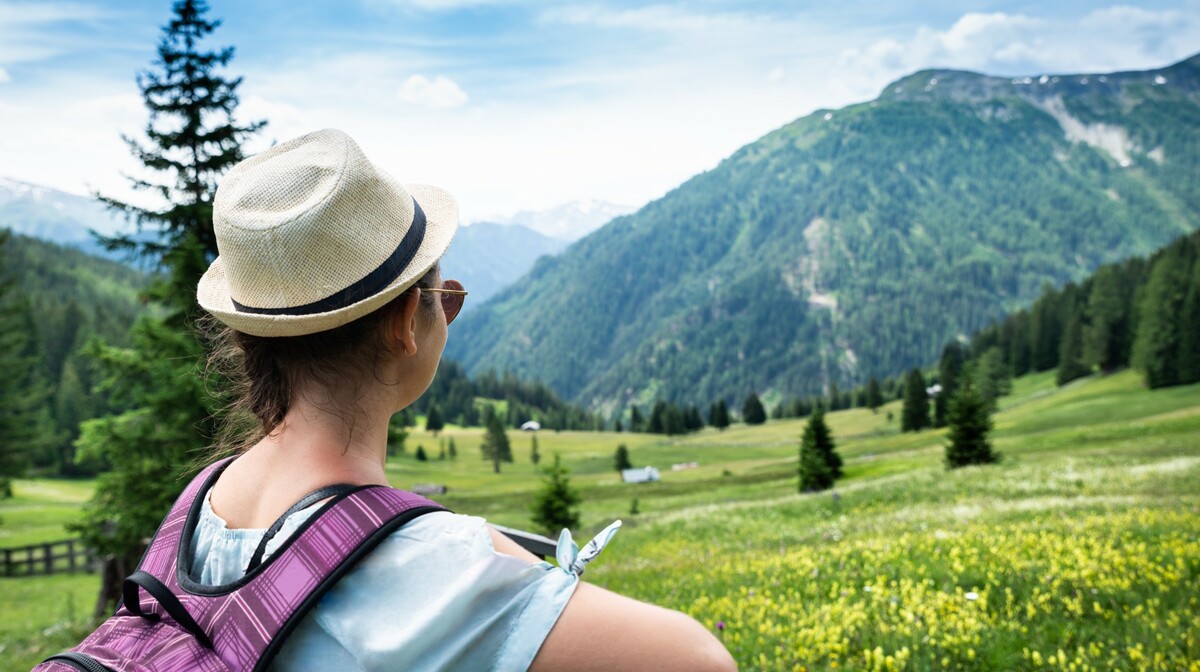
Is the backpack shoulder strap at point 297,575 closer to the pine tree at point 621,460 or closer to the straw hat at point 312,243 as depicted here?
the straw hat at point 312,243

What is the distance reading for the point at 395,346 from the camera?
7.19 ft

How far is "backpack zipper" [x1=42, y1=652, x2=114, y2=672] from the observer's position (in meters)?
1.82

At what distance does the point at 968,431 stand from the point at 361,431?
3418 cm

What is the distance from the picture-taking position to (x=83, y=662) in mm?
1837

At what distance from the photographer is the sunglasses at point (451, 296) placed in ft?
7.58

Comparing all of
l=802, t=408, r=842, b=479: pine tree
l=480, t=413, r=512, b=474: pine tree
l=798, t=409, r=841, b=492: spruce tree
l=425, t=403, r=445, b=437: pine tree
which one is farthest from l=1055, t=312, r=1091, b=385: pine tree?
l=425, t=403, r=445, b=437: pine tree

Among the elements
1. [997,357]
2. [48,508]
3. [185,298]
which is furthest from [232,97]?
[997,357]

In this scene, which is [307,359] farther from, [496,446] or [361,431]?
[496,446]

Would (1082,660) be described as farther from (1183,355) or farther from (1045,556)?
(1183,355)

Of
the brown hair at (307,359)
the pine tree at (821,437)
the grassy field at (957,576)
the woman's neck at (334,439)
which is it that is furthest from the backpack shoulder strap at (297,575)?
the pine tree at (821,437)

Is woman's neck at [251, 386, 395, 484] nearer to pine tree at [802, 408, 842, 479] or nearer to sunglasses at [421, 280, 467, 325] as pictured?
sunglasses at [421, 280, 467, 325]

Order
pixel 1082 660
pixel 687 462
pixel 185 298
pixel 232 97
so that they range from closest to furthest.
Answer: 1. pixel 1082 660
2. pixel 185 298
3. pixel 232 97
4. pixel 687 462

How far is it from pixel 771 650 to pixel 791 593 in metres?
1.60

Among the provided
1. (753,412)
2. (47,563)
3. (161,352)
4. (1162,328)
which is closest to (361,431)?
(161,352)
